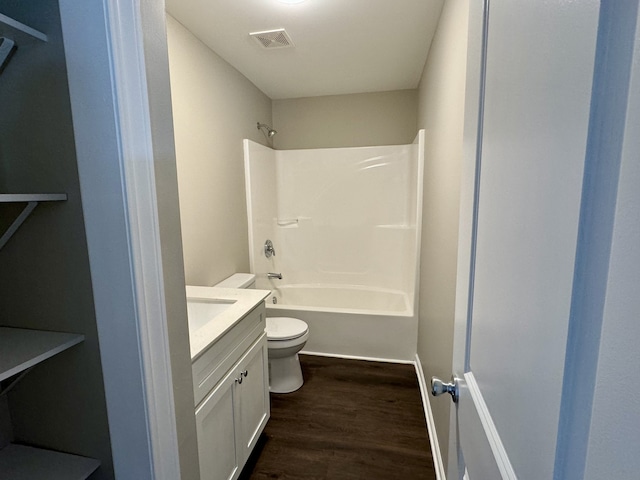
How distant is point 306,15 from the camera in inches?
72.4

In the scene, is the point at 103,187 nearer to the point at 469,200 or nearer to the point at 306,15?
the point at 469,200

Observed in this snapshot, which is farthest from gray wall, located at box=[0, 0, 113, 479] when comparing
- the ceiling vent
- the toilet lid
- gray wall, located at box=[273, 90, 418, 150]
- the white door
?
gray wall, located at box=[273, 90, 418, 150]

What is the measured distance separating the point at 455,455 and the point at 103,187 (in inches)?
43.7

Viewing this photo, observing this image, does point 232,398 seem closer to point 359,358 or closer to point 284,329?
point 284,329

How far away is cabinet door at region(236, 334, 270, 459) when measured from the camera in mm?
1587

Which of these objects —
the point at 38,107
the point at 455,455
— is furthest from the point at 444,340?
the point at 38,107

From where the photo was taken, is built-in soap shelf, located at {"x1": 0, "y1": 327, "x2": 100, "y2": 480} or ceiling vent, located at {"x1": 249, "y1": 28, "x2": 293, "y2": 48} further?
ceiling vent, located at {"x1": 249, "y1": 28, "x2": 293, "y2": 48}

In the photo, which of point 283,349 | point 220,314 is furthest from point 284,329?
point 220,314

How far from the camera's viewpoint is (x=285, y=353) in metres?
2.30

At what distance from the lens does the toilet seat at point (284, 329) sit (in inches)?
89.2

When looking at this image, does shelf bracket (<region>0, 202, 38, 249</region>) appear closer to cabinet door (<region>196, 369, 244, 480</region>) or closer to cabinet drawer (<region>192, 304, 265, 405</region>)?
cabinet drawer (<region>192, 304, 265, 405</region>)

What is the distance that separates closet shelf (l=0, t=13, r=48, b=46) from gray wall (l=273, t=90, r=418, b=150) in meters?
2.86

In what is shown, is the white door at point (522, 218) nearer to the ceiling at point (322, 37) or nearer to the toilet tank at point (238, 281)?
the ceiling at point (322, 37)

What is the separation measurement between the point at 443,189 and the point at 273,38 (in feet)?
4.80
